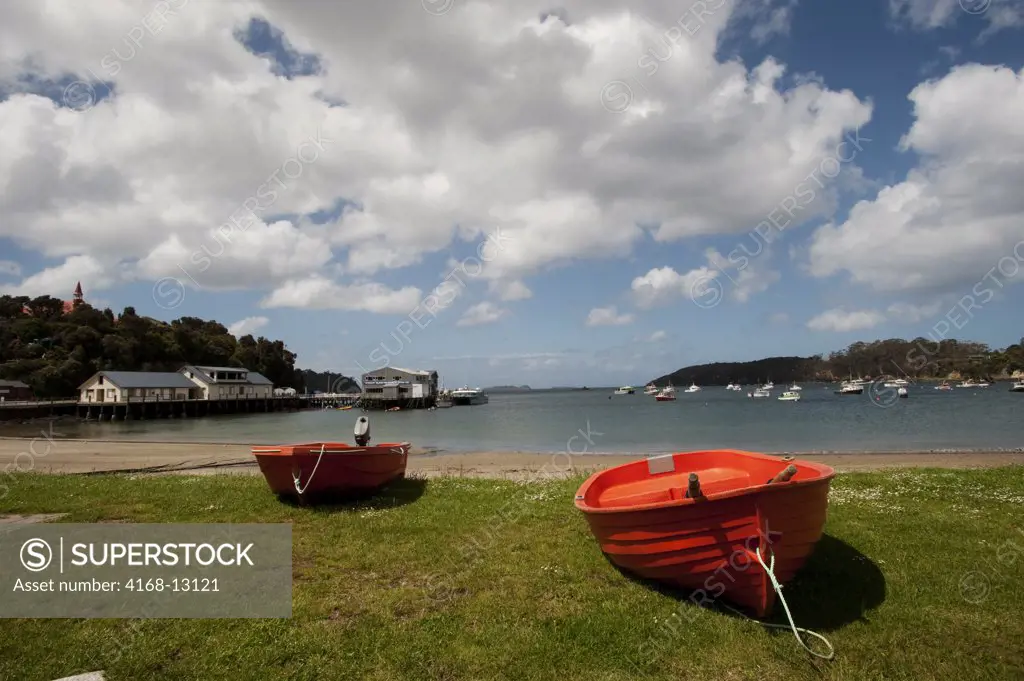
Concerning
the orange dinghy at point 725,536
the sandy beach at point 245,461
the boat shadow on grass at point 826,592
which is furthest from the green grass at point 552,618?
the sandy beach at point 245,461

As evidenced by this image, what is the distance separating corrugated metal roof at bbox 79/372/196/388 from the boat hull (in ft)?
254

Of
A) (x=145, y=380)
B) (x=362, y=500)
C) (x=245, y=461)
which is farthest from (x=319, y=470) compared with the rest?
(x=145, y=380)

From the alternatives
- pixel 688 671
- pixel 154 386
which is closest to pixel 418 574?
pixel 688 671

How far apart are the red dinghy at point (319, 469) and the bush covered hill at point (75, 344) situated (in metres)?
87.1

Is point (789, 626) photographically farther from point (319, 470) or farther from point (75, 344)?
point (75, 344)

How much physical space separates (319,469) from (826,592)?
24.6 feet

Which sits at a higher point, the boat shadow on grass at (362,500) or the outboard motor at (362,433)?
the outboard motor at (362,433)

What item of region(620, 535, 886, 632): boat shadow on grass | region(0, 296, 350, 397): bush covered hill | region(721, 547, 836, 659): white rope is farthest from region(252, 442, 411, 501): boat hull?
region(0, 296, 350, 397): bush covered hill

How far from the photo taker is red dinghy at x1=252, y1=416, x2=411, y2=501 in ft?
32.0

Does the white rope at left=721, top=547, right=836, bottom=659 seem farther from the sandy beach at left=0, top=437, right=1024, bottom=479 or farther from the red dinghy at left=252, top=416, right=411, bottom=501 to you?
the sandy beach at left=0, top=437, right=1024, bottom=479

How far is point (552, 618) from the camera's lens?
5535 mm

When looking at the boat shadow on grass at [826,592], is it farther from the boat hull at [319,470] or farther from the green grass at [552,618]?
the boat hull at [319,470]

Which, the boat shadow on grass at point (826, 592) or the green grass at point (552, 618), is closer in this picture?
the green grass at point (552, 618)

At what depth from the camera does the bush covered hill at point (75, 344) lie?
255 ft
